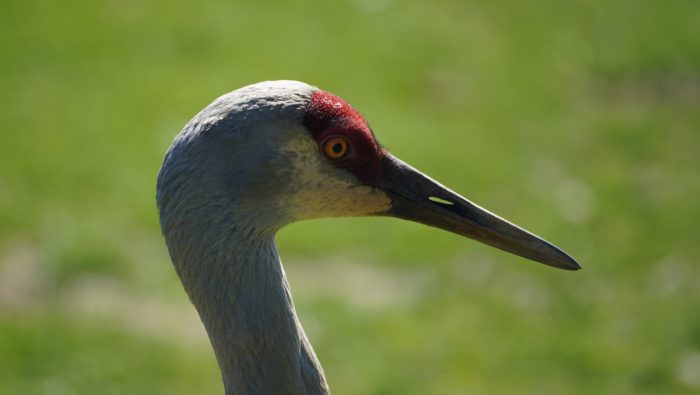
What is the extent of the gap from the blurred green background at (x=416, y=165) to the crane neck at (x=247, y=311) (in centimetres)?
251

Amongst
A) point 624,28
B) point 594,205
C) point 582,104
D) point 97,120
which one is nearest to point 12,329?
point 97,120

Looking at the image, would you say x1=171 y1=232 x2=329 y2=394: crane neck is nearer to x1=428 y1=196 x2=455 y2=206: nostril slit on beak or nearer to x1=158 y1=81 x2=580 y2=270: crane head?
x1=158 y1=81 x2=580 y2=270: crane head

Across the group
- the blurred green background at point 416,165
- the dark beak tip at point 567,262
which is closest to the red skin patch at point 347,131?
the dark beak tip at point 567,262

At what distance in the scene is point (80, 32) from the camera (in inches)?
329

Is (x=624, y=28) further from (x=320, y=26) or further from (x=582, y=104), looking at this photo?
(x=320, y=26)

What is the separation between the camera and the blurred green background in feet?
18.1

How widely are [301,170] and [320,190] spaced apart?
113 millimetres

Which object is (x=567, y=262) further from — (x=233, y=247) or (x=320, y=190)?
(x=233, y=247)

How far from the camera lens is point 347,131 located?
9.35ft

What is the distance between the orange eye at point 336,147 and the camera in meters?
2.85

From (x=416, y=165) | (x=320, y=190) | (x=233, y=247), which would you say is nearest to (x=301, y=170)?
(x=320, y=190)

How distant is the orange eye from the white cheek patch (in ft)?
0.09

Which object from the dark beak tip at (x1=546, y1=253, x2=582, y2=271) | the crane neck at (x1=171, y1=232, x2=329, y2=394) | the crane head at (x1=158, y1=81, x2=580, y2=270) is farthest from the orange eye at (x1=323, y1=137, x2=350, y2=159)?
the dark beak tip at (x1=546, y1=253, x2=582, y2=271)

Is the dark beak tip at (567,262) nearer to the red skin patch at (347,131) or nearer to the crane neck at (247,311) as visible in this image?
the red skin patch at (347,131)
